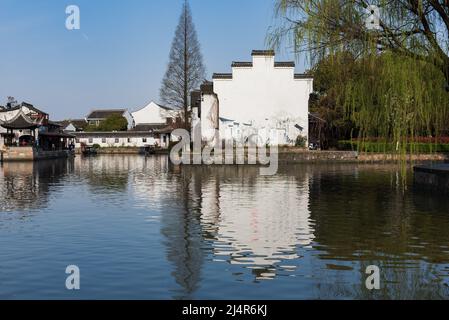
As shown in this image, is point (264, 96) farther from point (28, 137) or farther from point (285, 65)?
point (28, 137)

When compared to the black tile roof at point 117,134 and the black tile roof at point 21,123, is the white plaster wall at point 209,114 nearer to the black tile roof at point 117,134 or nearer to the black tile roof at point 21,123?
the black tile roof at point 21,123

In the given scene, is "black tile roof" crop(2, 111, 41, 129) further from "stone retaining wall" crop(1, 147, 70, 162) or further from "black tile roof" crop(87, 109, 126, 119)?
"black tile roof" crop(87, 109, 126, 119)

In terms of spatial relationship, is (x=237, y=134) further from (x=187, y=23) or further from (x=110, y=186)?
(x=110, y=186)

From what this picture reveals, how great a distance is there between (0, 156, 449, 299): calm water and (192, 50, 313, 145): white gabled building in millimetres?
26422

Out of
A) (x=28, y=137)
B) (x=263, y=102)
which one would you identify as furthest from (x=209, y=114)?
(x=28, y=137)

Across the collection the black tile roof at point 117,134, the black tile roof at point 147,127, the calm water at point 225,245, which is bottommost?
the calm water at point 225,245

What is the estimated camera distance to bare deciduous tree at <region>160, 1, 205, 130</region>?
2133 inches

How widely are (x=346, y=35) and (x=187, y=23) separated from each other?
149 ft

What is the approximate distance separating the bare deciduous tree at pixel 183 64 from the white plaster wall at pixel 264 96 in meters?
11.2

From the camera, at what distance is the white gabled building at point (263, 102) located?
43.2 m

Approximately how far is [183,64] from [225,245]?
46.9 meters

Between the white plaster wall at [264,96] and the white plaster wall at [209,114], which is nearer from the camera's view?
the white plaster wall at [264,96]

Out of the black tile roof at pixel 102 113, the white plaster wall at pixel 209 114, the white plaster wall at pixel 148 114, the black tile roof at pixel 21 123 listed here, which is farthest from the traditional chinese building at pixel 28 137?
the black tile roof at pixel 102 113
